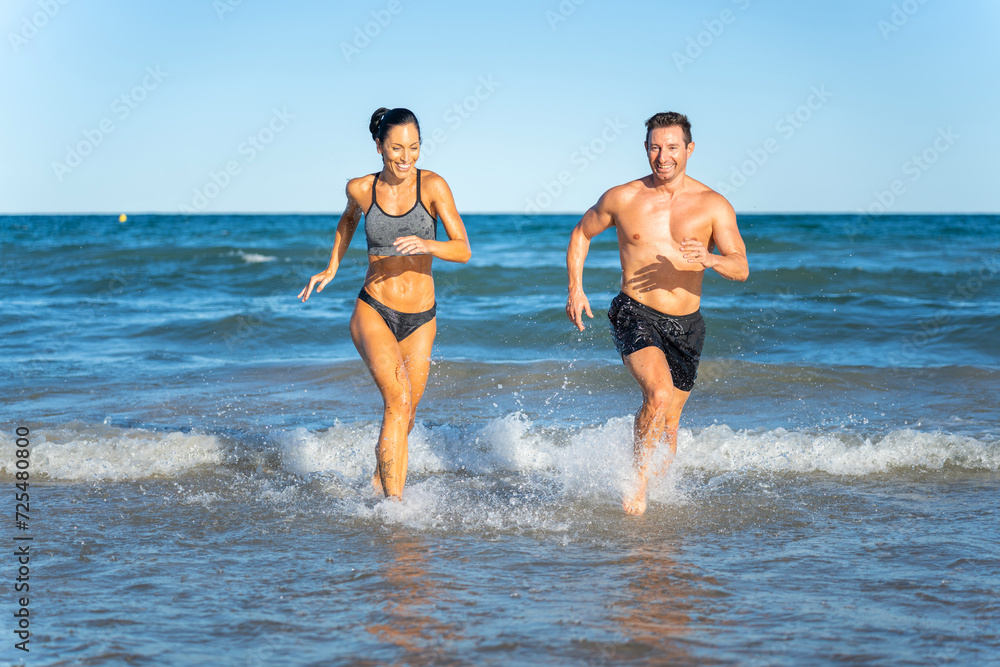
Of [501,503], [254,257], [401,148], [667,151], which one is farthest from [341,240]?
[254,257]

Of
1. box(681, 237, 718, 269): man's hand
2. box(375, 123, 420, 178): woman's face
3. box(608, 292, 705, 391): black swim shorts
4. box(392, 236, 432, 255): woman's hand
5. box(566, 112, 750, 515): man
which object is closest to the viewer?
box(681, 237, 718, 269): man's hand

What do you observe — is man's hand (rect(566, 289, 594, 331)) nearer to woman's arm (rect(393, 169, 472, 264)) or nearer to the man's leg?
the man's leg

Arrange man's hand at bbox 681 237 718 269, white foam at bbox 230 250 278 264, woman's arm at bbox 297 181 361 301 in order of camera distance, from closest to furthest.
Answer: man's hand at bbox 681 237 718 269, woman's arm at bbox 297 181 361 301, white foam at bbox 230 250 278 264

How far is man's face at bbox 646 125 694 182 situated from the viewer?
490cm

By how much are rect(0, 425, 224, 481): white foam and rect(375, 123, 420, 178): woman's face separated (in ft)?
9.29

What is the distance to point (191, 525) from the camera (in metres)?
4.93

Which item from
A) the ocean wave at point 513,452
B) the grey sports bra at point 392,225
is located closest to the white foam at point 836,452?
the ocean wave at point 513,452

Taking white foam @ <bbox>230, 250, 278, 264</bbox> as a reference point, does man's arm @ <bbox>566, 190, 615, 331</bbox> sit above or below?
below

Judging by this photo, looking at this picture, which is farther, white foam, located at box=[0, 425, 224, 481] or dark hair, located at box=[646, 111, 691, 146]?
white foam, located at box=[0, 425, 224, 481]

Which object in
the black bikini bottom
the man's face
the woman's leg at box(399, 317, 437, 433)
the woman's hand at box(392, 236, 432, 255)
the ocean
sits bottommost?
the ocean

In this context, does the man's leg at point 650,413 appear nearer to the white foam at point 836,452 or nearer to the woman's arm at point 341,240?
the white foam at point 836,452

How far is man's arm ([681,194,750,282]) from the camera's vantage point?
177 inches

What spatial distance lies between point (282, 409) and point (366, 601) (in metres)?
4.77

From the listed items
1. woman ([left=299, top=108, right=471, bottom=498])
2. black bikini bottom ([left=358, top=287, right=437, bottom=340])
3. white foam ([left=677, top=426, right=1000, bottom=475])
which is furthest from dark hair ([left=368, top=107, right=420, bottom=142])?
white foam ([left=677, top=426, right=1000, bottom=475])
